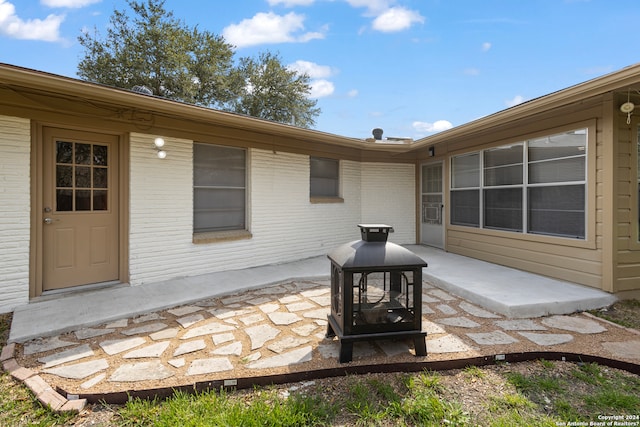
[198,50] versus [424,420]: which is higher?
[198,50]

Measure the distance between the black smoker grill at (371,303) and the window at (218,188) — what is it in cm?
306

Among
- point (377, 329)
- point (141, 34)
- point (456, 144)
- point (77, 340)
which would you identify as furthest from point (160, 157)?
point (141, 34)

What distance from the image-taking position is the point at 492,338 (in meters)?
2.86

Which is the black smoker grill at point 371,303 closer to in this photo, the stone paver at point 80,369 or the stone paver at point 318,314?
the stone paver at point 318,314

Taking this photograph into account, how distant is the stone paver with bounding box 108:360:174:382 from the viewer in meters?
2.22

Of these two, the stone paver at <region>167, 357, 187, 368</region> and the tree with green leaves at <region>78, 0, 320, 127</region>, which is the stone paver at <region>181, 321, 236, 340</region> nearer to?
the stone paver at <region>167, 357, 187, 368</region>

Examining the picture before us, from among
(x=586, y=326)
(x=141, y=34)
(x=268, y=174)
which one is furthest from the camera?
(x=141, y=34)

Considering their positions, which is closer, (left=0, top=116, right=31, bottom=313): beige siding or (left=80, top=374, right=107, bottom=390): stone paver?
(left=80, top=374, right=107, bottom=390): stone paver

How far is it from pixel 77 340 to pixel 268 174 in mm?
3632

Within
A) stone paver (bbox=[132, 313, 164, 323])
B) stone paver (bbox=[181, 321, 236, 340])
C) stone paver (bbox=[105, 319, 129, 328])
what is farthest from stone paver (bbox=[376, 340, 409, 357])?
stone paver (bbox=[105, 319, 129, 328])

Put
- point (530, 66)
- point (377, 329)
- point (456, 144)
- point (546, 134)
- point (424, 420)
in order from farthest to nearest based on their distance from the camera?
point (530, 66) < point (456, 144) < point (546, 134) < point (377, 329) < point (424, 420)

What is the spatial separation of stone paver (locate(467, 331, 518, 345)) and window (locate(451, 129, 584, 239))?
232 cm

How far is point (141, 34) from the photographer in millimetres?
13227

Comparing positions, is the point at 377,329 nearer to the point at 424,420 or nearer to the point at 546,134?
the point at 424,420
